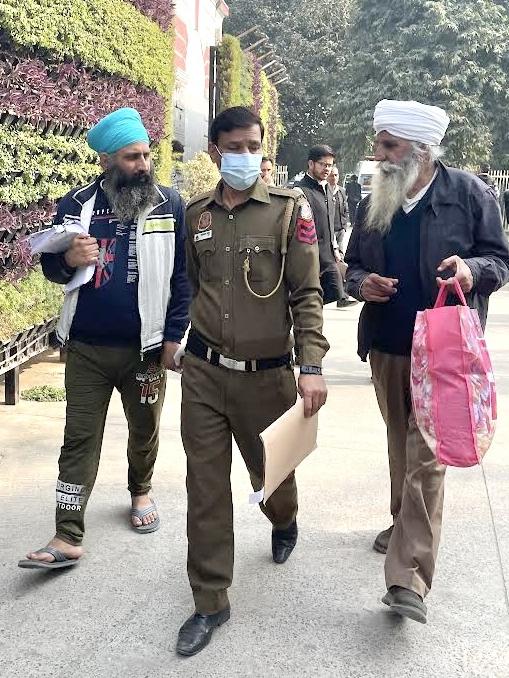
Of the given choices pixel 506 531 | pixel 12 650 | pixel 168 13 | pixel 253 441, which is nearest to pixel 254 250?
pixel 253 441

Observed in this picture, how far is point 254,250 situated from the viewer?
322 cm

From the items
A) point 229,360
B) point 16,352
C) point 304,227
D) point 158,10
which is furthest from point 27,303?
point 158,10

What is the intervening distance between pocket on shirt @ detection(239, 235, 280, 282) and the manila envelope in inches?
19.2

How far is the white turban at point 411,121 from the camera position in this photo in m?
3.33

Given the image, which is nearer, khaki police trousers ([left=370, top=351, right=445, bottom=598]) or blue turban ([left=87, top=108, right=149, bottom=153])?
khaki police trousers ([left=370, top=351, right=445, bottom=598])

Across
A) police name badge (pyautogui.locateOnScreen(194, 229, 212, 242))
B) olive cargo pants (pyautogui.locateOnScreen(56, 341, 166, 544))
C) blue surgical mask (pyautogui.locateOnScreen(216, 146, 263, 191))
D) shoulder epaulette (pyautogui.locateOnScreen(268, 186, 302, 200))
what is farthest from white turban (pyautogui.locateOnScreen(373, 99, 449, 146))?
olive cargo pants (pyautogui.locateOnScreen(56, 341, 166, 544))

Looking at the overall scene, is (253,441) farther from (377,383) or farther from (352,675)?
(352,675)

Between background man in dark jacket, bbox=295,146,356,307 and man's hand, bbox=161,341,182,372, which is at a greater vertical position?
background man in dark jacket, bbox=295,146,356,307

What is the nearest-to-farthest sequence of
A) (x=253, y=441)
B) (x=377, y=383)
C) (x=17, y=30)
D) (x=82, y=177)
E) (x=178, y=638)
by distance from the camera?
(x=178, y=638) < (x=253, y=441) < (x=377, y=383) < (x=17, y=30) < (x=82, y=177)

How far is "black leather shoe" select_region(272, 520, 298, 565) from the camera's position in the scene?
3.82m

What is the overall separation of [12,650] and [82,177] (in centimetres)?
476

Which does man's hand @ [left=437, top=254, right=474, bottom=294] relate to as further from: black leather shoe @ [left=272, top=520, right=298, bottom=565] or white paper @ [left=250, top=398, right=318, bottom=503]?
black leather shoe @ [left=272, top=520, right=298, bottom=565]

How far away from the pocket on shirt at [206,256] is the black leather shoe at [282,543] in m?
1.21

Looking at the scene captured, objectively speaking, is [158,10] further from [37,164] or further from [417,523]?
[417,523]
